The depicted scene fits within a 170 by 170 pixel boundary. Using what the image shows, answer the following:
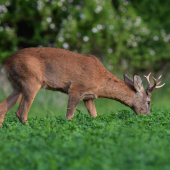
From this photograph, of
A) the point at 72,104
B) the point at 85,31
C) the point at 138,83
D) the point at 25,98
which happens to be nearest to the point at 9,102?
the point at 25,98

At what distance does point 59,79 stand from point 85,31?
6.62 metres

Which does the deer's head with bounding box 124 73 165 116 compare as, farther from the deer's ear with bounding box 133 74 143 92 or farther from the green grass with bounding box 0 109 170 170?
the green grass with bounding box 0 109 170 170

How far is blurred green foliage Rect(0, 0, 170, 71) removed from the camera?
40.9ft

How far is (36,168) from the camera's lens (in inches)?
129

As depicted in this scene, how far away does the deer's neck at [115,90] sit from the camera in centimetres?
707

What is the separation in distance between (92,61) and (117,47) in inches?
256

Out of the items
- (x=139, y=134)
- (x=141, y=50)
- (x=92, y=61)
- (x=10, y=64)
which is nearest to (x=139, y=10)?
(x=141, y=50)

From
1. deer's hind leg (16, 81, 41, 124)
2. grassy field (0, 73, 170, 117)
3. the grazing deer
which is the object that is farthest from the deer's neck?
grassy field (0, 73, 170, 117)

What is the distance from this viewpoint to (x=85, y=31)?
12961 millimetres

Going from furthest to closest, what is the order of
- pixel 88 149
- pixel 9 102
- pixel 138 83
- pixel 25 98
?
pixel 138 83 → pixel 9 102 → pixel 25 98 → pixel 88 149

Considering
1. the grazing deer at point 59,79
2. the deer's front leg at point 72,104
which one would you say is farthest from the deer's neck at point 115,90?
the deer's front leg at point 72,104

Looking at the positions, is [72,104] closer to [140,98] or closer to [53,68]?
[53,68]

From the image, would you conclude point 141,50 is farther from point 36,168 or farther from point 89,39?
point 36,168

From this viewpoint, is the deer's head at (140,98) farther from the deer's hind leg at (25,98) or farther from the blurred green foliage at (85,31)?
the blurred green foliage at (85,31)
